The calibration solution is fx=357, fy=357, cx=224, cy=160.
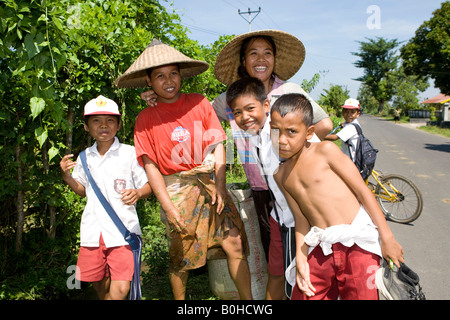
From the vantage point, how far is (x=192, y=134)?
252 cm

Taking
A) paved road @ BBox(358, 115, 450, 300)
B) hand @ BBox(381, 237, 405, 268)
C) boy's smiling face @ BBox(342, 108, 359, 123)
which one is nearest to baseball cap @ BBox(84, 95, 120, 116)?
hand @ BBox(381, 237, 405, 268)

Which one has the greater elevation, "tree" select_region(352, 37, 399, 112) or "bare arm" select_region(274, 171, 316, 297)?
"tree" select_region(352, 37, 399, 112)

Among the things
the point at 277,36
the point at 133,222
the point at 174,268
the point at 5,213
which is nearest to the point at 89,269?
the point at 133,222

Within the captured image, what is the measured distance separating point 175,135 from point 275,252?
1127 millimetres

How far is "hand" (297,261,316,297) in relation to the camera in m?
2.11

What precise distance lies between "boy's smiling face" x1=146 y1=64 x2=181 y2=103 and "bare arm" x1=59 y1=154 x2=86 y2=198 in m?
0.75

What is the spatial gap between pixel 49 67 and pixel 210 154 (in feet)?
4.06

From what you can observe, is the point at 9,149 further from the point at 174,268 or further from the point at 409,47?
the point at 409,47

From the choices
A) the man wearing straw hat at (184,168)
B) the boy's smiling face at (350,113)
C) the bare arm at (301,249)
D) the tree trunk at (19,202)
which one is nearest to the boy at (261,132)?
the bare arm at (301,249)

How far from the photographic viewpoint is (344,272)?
6.86 ft

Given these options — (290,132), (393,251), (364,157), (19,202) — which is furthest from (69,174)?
(364,157)

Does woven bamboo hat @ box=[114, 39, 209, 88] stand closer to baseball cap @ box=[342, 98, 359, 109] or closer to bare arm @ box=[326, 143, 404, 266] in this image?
bare arm @ box=[326, 143, 404, 266]

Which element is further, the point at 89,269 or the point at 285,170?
the point at 89,269

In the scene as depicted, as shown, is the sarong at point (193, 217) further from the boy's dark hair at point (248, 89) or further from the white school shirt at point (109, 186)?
the boy's dark hair at point (248, 89)
